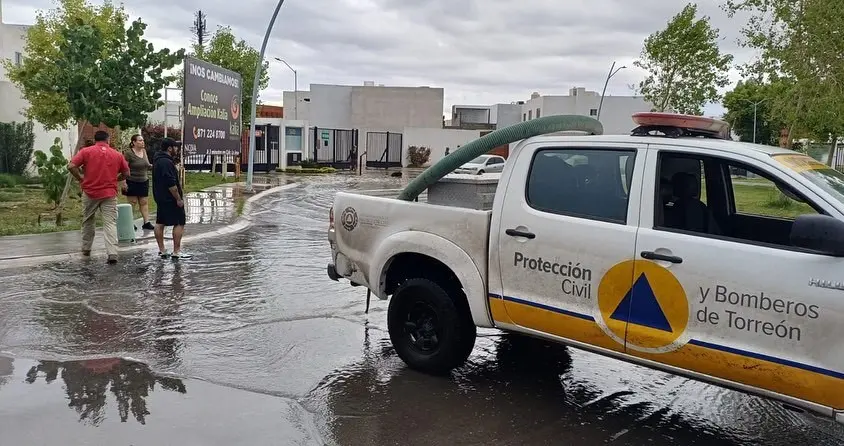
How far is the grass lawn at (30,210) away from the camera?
12685 mm

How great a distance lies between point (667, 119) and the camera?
4.67 meters

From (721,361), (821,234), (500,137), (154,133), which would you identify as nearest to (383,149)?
(154,133)

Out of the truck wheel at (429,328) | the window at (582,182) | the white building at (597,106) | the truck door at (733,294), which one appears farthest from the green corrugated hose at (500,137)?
the white building at (597,106)

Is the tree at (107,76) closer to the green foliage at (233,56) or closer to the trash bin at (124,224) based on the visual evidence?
the trash bin at (124,224)

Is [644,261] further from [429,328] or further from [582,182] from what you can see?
[429,328]

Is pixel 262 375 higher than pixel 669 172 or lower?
lower

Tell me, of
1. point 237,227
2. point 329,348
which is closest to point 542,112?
point 237,227

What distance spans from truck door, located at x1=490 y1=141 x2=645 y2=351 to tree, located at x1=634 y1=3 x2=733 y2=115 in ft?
110

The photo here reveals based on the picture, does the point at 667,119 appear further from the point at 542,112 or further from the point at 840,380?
the point at 542,112

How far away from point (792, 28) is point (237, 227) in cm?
1432

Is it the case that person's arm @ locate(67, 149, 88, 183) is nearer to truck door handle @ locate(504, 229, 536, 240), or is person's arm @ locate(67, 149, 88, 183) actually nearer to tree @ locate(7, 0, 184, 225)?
tree @ locate(7, 0, 184, 225)

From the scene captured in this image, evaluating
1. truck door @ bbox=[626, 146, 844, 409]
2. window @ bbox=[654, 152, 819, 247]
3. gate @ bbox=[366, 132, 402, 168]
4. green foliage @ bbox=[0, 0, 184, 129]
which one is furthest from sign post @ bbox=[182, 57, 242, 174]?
gate @ bbox=[366, 132, 402, 168]

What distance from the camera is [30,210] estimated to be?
15.4 metres

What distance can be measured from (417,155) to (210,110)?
26335 millimetres
